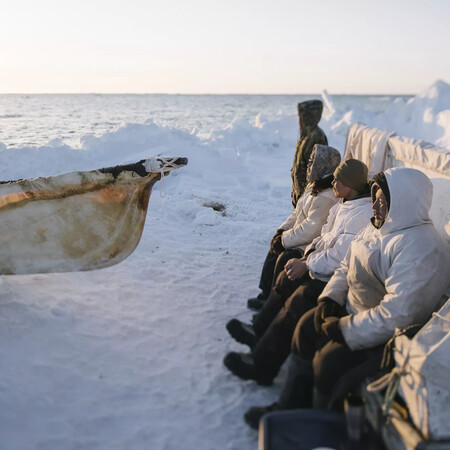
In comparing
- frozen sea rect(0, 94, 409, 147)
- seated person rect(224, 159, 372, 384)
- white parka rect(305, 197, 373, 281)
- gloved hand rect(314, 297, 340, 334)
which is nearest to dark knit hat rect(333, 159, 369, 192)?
seated person rect(224, 159, 372, 384)

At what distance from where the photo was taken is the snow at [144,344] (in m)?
2.64

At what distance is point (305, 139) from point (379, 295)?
112 inches

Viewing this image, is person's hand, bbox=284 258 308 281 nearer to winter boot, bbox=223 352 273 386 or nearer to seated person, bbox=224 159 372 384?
seated person, bbox=224 159 372 384

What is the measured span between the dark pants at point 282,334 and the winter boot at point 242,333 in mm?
408

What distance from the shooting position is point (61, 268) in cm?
418

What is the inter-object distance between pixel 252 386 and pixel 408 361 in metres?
1.31

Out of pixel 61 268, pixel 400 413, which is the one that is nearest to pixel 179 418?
pixel 400 413

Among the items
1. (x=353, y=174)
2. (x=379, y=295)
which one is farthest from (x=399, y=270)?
(x=353, y=174)

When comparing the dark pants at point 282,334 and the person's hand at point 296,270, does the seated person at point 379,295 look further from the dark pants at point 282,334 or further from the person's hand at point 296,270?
the person's hand at point 296,270

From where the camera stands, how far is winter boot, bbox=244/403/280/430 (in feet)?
8.70

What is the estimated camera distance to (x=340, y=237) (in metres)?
3.18

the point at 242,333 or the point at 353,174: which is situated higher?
the point at 353,174

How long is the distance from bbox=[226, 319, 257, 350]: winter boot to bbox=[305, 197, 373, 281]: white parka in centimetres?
69

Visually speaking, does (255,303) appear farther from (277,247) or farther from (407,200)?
(407,200)
